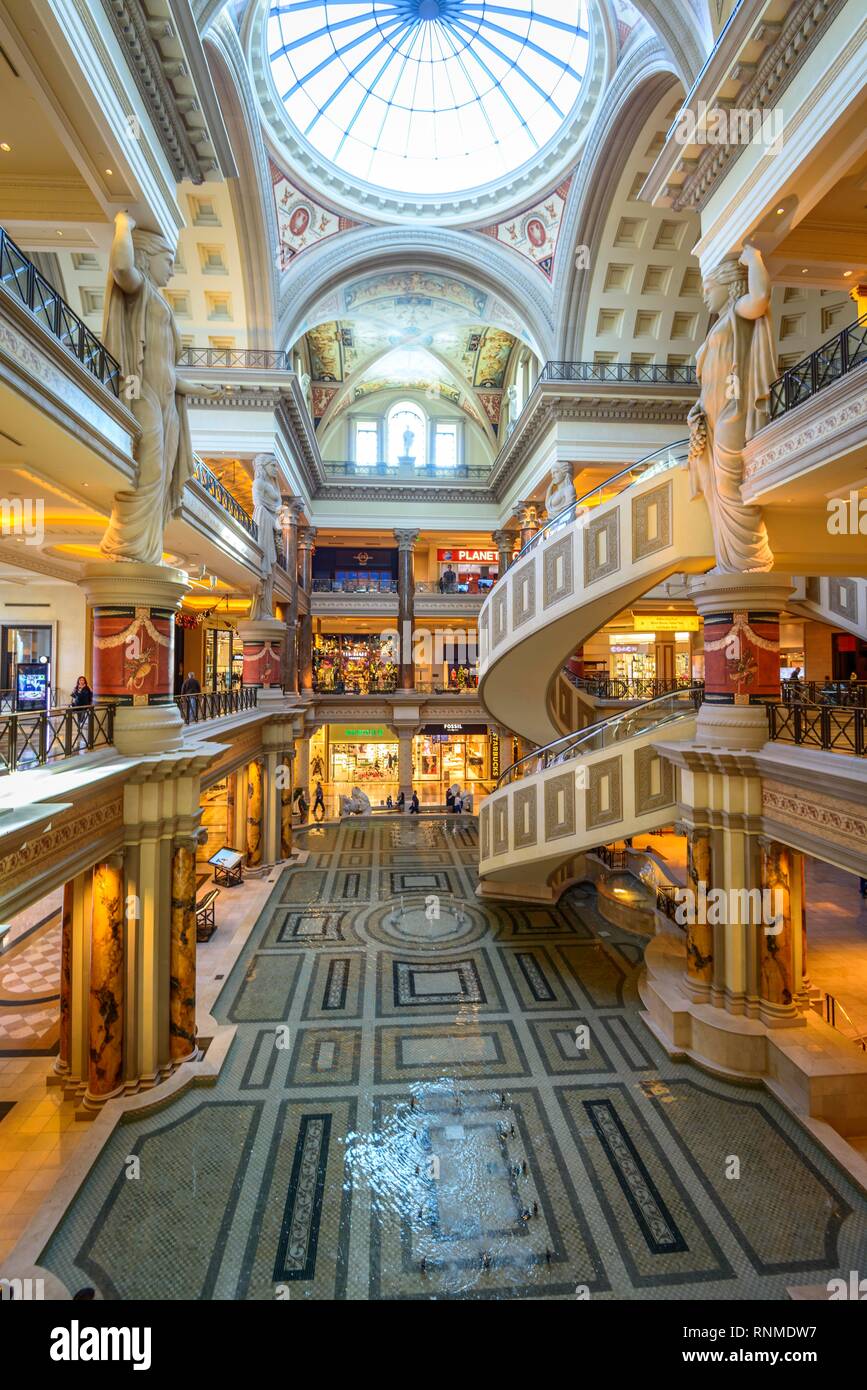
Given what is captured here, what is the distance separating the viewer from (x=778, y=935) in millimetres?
7059

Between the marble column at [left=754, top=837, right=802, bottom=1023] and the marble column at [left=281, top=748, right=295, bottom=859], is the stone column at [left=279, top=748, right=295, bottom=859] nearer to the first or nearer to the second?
the marble column at [left=281, top=748, right=295, bottom=859]

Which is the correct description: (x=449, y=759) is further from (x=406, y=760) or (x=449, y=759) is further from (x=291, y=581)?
(x=291, y=581)

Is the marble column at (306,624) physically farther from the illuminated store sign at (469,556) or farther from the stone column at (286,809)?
the illuminated store sign at (469,556)

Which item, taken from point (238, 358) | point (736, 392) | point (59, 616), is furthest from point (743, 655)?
point (59, 616)

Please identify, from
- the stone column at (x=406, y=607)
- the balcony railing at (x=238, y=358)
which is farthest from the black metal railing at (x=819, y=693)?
the stone column at (x=406, y=607)

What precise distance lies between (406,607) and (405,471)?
17.7 ft

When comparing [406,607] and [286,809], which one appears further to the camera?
[406,607]

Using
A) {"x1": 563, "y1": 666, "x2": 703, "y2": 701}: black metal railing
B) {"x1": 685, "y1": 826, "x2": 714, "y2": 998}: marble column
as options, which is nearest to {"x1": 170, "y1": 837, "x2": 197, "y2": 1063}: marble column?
{"x1": 685, "y1": 826, "x2": 714, "y2": 998}: marble column

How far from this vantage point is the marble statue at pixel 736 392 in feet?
24.0

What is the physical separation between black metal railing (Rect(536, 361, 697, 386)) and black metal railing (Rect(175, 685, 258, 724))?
33.6 feet

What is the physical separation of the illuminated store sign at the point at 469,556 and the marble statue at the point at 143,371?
1930 centimetres

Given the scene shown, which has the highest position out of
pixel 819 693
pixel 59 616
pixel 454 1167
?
pixel 59 616

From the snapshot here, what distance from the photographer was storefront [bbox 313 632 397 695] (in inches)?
982

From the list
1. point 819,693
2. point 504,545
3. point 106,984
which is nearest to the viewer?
point 106,984
